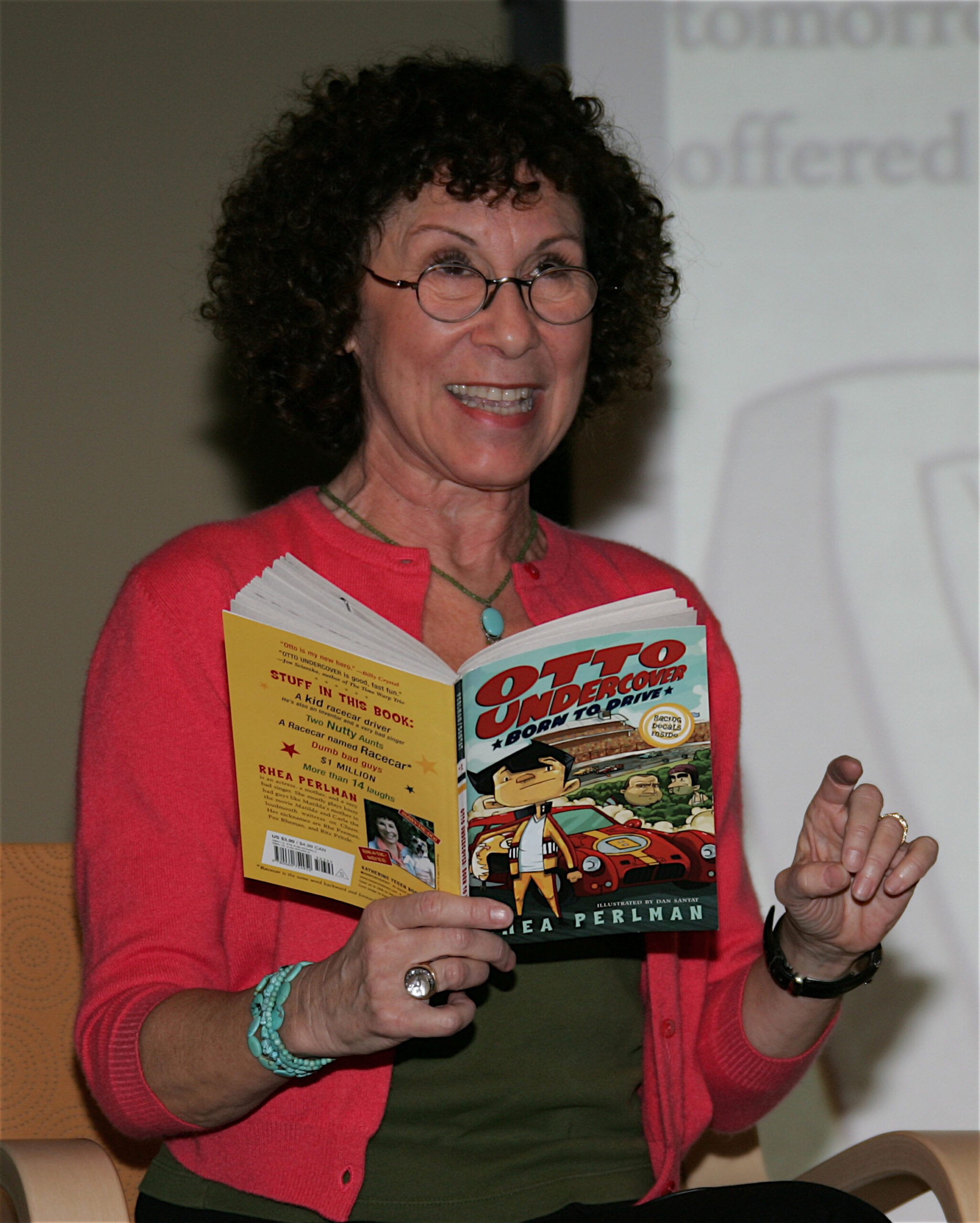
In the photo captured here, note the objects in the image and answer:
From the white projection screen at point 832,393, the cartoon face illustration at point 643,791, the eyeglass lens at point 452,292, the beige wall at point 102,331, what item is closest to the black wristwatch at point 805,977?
the cartoon face illustration at point 643,791

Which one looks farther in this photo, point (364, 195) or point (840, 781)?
point (364, 195)

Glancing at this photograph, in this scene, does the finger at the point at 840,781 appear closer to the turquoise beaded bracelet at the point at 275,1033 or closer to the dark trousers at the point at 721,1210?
the dark trousers at the point at 721,1210

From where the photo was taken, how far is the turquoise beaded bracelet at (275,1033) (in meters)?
1.10

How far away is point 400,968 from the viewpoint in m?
1.03

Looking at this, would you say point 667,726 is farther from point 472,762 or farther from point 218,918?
point 218,918

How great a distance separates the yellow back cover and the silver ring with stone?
0.07 m

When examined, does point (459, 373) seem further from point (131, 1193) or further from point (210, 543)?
point (131, 1193)

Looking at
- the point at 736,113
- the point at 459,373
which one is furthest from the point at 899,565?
the point at 459,373

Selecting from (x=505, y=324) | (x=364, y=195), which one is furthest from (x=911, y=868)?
(x=364, y=195)

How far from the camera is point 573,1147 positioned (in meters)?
1.34

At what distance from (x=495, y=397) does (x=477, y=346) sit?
0.20ft

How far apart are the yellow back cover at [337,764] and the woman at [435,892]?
0.06 metres

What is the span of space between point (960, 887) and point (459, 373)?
55.1 inches

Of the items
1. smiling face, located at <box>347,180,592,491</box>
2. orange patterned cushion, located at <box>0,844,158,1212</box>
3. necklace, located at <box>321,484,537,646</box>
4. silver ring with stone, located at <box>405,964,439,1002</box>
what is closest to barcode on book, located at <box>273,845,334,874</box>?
silver ring with stone, located at <box>405,964,439,1002</box>
